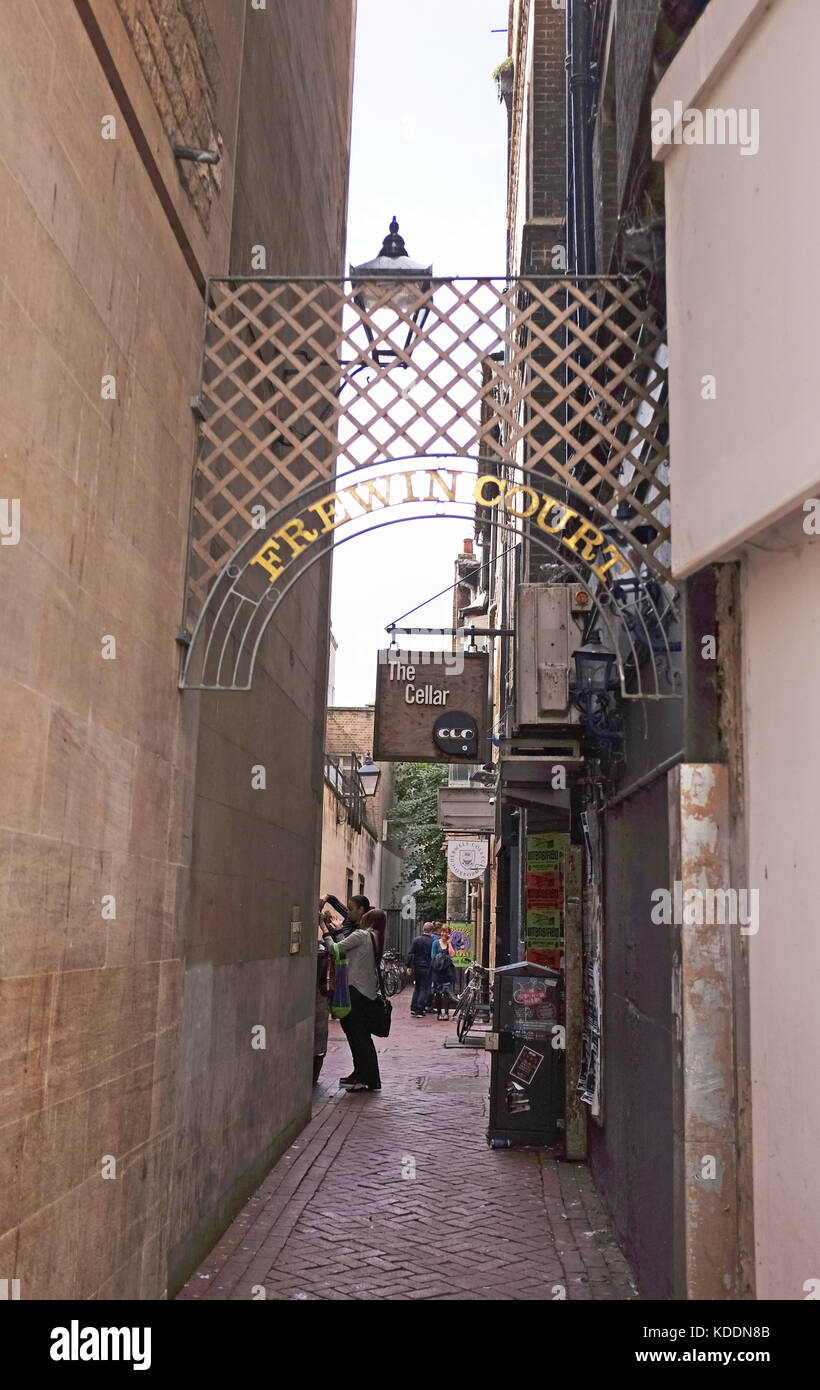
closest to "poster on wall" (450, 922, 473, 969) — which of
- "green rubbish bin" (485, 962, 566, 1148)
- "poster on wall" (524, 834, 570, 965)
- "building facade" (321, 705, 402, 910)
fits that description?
"building facade" (321, 705, 402, 910)

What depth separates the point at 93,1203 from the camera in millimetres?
4227

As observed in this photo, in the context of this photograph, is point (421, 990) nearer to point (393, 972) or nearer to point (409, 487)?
point (393, 972)

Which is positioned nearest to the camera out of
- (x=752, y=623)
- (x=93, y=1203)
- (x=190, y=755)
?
(x=93, y=1203)

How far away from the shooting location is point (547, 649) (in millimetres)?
8320

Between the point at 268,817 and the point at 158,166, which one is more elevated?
the point at 158,166

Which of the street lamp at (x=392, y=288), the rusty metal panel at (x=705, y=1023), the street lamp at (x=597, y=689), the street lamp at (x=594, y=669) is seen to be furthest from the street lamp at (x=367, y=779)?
the rusty metal panel at (x=705, y=1023)

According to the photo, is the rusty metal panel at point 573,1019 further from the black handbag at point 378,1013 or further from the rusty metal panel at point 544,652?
the black handbag at point 378,1013

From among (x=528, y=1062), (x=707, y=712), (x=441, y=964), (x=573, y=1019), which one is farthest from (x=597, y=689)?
Result: (x=441, y=964)

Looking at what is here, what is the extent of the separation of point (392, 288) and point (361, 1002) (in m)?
7.65

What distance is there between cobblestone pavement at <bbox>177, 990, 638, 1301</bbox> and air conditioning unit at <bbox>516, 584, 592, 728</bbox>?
3.22 metres

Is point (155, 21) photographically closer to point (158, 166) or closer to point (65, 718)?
point (158, 166)
